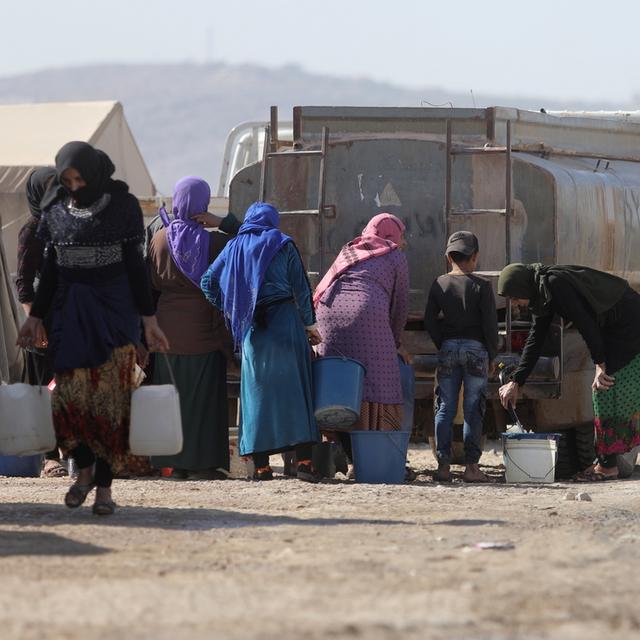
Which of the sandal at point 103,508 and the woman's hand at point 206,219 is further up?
Result: the woman's hand at point 206,219

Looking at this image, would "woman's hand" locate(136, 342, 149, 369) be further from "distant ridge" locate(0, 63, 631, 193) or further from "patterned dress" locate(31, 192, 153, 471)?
"distant ridge" locate(0, 63, 631, 193)

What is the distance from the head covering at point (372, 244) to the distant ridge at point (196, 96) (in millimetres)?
117882

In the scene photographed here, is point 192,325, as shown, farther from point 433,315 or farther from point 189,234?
point 433,315

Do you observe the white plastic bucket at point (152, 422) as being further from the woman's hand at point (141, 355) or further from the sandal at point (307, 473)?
the sandal at point (307, 473)

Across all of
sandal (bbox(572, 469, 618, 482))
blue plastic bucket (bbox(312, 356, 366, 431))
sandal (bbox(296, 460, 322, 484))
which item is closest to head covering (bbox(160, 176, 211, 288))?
blue plastic bucket (bbox(312, 356, 366, 431))

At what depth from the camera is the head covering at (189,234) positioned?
31.4ft

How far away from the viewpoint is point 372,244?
32.3 feet

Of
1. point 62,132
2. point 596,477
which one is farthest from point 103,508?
point 62,132

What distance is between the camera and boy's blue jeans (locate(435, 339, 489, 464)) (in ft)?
31.9

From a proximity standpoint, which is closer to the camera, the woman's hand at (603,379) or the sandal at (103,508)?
the sandal at (103,508)

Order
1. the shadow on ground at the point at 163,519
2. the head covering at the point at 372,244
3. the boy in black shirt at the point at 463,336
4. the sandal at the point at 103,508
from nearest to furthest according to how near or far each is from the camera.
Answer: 1. the shadow on ground at the point at 163,519
2. the sandal at the point at 103,508
3. the boy in black shirt at the point at 463,336
4. the head covering at the point at 372,244

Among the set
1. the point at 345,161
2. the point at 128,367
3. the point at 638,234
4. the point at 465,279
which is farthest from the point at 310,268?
the point at 128,367

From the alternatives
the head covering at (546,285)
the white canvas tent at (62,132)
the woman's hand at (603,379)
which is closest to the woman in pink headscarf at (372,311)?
the head covering at (546,285)

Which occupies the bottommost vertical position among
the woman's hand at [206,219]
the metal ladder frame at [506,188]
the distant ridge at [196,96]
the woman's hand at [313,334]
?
the woman's hand at [313,334]
